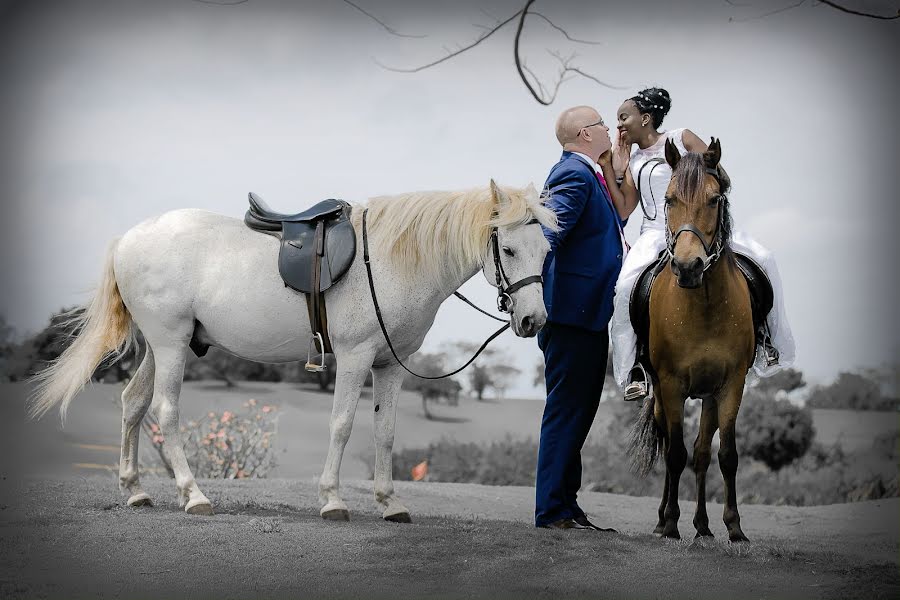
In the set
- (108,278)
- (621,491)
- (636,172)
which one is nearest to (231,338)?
(108,278)

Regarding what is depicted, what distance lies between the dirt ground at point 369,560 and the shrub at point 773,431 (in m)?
6.19

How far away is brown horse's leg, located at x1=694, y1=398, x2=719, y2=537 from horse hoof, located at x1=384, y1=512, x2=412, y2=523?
168 centimetres

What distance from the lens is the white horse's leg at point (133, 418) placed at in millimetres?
6270

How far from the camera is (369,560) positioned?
16.4 feet

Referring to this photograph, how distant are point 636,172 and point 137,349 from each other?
338 centimetres

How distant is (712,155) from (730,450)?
164 cm

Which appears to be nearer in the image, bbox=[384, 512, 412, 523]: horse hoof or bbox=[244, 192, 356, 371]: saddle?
bbox=[244, 192, 356, 371]: saddle

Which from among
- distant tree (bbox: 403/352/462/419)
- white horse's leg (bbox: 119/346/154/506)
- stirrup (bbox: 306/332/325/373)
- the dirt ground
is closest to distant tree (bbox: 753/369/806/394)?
distant tree (bbox: 403/352/462/419)

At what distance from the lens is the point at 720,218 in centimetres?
523

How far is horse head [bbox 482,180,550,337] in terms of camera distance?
5305mm

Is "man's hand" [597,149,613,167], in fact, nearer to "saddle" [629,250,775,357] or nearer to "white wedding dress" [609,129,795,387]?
"white wedding dress" [609,129,795,387]

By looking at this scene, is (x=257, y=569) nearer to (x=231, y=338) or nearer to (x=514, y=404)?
(x=231, y=338)

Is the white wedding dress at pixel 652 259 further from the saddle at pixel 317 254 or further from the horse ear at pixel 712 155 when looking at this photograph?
the saddle at pixel 317 254

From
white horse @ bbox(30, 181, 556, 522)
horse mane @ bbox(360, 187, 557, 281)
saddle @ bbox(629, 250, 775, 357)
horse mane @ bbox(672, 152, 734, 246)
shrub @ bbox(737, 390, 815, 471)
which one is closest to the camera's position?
horse mane @ bbox(672, 152, 734, 246)
